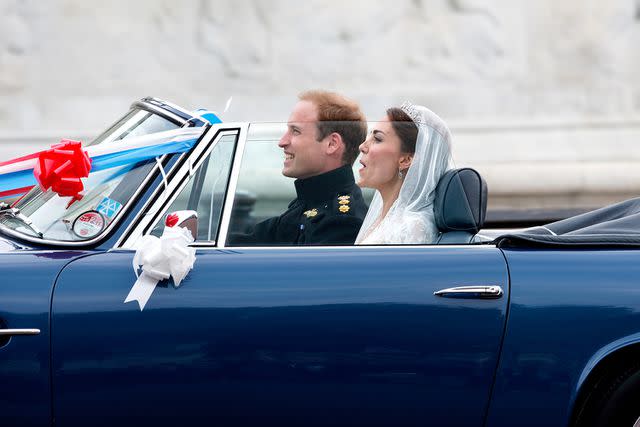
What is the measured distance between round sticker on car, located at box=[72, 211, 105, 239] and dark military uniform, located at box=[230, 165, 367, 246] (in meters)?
0.46

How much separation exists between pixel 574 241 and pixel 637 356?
1.37ft

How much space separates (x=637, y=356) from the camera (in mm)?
3529

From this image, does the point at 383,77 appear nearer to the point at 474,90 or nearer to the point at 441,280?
the point at 474,90

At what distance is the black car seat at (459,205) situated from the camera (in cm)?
390

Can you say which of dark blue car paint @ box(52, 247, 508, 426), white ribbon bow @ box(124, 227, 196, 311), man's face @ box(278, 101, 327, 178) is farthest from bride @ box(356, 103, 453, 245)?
white ribbon bow @ box(124, 227, 196, 311)

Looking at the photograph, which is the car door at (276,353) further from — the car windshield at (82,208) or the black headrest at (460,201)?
the black headrest at (460,201)

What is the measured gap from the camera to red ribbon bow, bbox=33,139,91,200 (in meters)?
3.85

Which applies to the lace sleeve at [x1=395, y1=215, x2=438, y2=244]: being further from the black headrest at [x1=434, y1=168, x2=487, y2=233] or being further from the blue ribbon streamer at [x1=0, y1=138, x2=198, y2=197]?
the blue ribbon streamer at [x1=0, y1=138, x2=198, y2=197]

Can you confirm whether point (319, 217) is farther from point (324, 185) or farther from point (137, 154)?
point (137, 154)

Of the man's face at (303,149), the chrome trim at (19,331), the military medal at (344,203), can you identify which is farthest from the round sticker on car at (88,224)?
the military medal at (344,203)

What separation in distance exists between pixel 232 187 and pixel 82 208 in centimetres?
52

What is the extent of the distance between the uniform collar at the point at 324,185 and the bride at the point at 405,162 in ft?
0.19

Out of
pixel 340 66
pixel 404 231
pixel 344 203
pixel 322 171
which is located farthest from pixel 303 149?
pixel 340 66

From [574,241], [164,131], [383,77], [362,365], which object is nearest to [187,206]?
[164,131]
